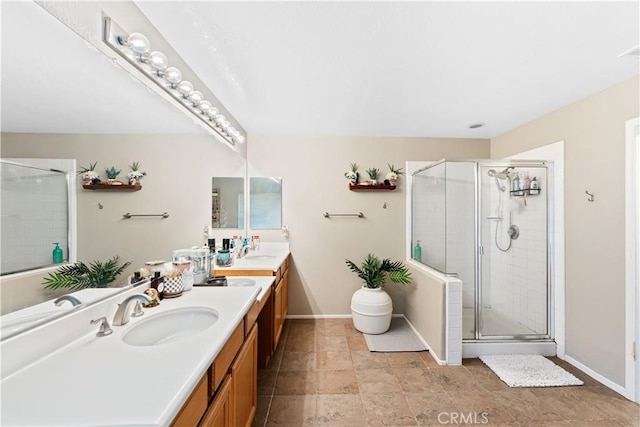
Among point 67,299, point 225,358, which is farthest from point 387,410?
point 67,299

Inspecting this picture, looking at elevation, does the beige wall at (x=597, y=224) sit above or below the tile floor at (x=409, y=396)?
above

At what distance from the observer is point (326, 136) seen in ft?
11.2

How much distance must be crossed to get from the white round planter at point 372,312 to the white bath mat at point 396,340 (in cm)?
8

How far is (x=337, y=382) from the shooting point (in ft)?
6.98

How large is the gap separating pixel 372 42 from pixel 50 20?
1407 millimetres

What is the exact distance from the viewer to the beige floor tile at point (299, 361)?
2318 millimetres

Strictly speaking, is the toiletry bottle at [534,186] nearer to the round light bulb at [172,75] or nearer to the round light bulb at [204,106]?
the round light bulb at [204,106]

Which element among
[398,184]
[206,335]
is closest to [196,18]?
[206,335]

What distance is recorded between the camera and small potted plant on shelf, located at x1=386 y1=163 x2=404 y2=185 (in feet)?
10.9

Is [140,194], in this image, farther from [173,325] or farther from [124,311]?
[173,325]

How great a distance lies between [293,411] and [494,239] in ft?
9.29

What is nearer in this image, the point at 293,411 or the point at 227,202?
the point at 293,411

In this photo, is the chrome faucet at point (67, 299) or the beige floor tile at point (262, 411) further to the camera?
the beige floor tile at point (262, 411)

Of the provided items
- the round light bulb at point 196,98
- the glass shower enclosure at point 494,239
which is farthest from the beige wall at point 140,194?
the glass shower enclosure at point 494,239
